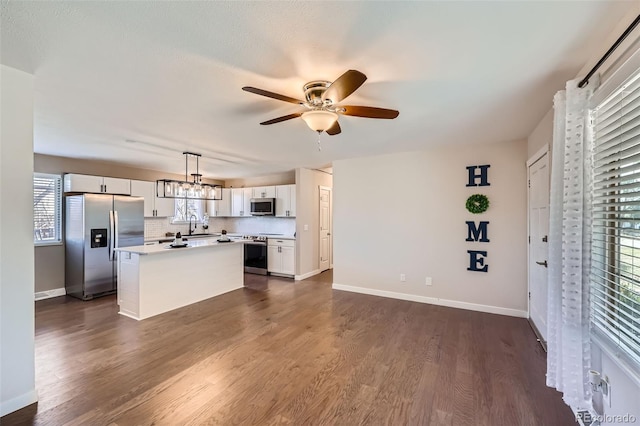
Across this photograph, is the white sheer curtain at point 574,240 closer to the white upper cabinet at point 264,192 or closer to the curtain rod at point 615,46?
the curtain rod at point 615,46

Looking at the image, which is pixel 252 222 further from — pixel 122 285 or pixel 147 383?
pixel 147 383

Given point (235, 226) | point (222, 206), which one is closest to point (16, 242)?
point (222, 206)

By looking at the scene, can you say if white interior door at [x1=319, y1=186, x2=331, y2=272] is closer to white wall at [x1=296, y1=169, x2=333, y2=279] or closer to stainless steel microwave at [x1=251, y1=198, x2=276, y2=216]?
white wall at [x1=296, y1=169, x2=333, y2=279]

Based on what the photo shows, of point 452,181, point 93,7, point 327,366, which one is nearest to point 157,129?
point 93,7

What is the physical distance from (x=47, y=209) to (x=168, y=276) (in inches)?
109

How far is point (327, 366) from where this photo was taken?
2.59 m

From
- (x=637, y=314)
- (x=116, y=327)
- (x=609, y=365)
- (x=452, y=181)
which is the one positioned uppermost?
(x=452, y=181)

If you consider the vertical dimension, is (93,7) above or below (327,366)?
above

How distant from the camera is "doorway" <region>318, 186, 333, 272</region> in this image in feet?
22.2

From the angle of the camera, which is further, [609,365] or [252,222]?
[252,222]

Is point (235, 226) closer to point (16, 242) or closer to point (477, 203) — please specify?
point (16, 242)

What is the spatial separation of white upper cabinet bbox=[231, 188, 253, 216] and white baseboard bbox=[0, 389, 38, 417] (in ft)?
17.3

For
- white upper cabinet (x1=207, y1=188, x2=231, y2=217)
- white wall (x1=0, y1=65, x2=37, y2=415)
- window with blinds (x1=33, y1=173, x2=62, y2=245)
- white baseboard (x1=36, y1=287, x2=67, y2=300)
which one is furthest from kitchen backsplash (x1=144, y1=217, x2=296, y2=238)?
white wall (x1=0, y1=65, x2=37, y2=415)

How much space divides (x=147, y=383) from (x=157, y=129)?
2.62 m
